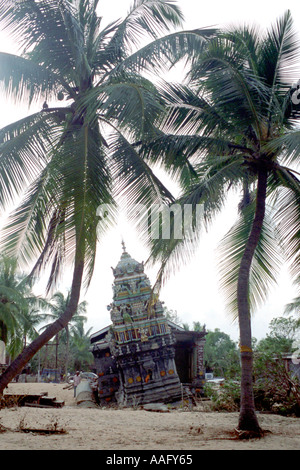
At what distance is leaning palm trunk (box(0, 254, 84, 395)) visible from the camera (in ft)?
23.7

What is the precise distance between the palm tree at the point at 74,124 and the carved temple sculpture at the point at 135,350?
8819 millimetres

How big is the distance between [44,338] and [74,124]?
4.03 m

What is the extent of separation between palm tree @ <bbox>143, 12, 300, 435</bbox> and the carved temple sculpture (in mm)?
8676

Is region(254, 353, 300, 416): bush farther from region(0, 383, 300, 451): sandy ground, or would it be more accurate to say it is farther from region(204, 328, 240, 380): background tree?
region(204, 328, 240, 380): background tree

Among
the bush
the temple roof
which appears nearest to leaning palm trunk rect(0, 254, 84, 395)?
the bush

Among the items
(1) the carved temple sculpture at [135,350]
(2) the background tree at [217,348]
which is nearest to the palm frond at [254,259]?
(1) the carved temple sculpture at [135,350]

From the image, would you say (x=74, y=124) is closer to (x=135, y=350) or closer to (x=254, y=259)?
(x=254, y=259)

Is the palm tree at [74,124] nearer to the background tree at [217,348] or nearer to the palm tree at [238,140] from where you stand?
the palm tree at [238,140]

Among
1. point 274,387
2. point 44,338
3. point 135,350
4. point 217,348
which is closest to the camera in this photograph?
point 44,338

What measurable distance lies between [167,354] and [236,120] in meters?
11.5

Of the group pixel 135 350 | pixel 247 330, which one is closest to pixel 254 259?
pixel 247 330

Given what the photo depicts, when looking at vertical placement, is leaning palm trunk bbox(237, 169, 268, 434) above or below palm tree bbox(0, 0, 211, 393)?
below

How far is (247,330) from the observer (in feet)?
24.5

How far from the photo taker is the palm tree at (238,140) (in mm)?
7816
